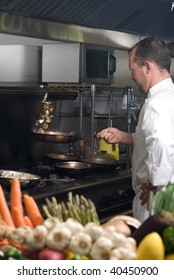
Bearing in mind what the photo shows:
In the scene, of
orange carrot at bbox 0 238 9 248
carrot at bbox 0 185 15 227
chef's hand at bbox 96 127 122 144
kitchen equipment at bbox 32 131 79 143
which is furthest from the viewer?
kitchen equipment at bbox 32 131 79 143

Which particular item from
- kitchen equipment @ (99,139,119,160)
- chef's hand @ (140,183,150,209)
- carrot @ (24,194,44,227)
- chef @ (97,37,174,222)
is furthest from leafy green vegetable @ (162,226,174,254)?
kitchen equipment @ (99,139,119,160)

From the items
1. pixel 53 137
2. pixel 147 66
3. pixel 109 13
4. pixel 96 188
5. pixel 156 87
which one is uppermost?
pixel 109 13

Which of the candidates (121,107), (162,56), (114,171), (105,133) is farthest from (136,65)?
(121,107)

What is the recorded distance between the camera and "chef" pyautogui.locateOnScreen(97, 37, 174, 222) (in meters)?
2.86

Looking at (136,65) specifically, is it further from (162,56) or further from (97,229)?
(97,229)

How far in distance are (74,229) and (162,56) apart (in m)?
1.74

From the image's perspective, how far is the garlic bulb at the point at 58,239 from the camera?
4.85 feet

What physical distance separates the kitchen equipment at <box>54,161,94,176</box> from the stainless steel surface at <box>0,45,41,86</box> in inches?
28.2

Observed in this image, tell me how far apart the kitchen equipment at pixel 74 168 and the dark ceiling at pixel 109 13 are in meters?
1.19

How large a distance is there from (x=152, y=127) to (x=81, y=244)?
4.84ft

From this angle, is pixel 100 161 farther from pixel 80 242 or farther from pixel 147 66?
pixel 80 242

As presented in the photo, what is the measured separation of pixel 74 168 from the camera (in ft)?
12.6

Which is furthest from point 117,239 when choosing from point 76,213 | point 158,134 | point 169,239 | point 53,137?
point 53,137

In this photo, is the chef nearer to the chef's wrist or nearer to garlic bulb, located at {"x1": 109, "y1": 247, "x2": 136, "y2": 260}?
the chef's wrist
